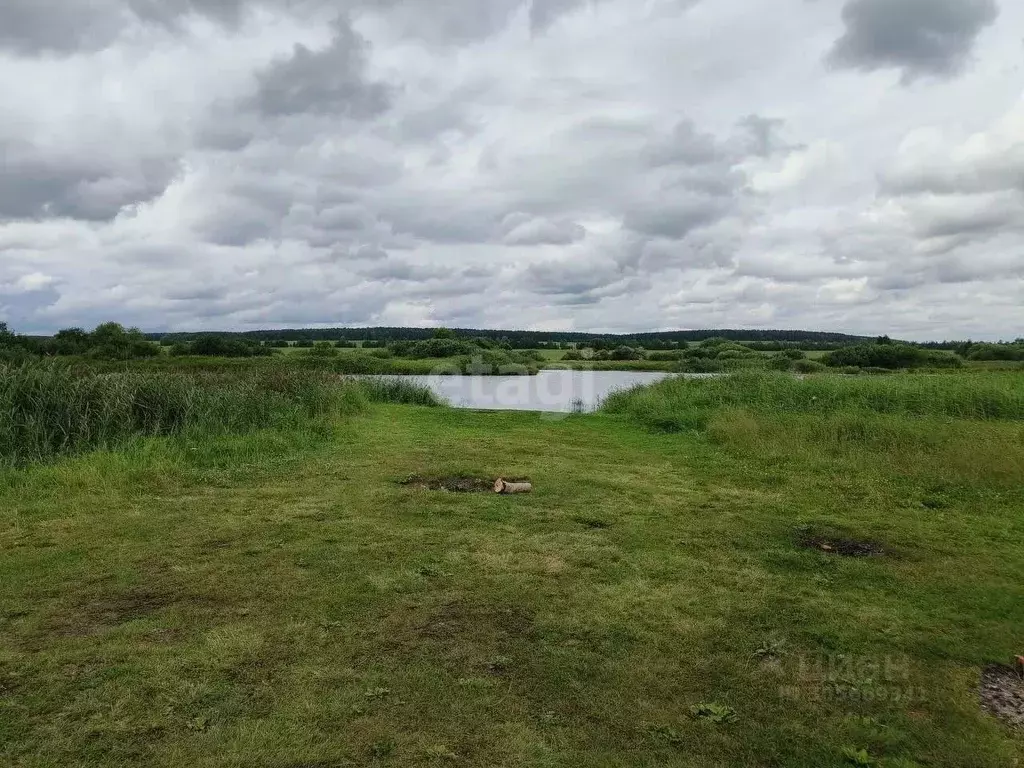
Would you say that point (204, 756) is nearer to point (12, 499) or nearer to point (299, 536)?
point (299, 536)

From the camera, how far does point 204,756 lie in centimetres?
263

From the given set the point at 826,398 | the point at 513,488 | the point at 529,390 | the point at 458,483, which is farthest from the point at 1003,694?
the point at 529,390

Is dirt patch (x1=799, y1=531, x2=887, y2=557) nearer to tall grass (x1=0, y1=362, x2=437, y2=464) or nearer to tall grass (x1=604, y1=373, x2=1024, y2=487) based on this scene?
tall grass (x1=604, y1=373, x2=1024, y2=487)

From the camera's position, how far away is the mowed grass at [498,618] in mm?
2801

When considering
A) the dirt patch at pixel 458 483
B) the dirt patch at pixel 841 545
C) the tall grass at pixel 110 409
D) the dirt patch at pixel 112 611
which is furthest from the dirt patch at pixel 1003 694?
the tall grass at pixel 110 409

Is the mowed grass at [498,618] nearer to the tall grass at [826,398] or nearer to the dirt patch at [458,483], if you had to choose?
the dirt patch at [458,483]

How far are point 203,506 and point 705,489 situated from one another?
213 inches

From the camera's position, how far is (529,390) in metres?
28.8

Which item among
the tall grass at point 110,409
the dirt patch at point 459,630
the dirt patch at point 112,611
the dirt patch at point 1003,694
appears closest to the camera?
the dirt patch at point 1003,694

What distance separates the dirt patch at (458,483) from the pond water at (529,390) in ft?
37.0

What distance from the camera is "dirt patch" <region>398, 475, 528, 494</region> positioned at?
771 cm

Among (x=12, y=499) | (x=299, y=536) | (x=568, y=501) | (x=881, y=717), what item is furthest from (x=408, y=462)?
(x=881, y=717)

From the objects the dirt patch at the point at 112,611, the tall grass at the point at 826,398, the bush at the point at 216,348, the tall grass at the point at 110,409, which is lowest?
the dirt patch at the point at 112,611

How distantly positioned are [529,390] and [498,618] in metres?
24.8
